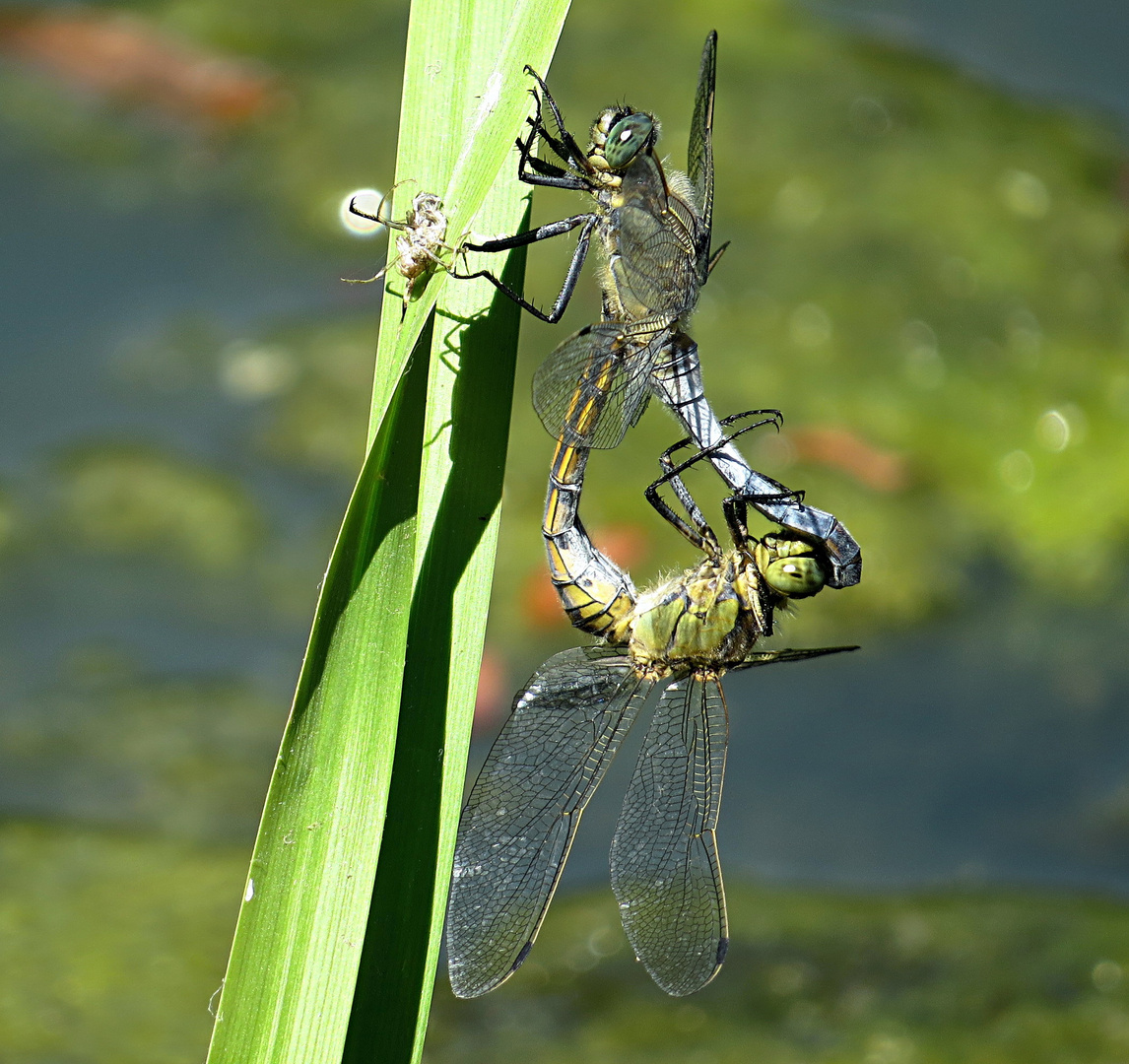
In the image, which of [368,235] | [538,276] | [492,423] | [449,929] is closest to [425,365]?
[492,423]

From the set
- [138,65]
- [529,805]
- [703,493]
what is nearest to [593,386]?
[529,805]

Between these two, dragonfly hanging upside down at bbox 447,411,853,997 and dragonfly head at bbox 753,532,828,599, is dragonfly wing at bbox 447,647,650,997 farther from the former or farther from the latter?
dragonfly head at bbox 753,532,828,599

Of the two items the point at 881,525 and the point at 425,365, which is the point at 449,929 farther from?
the point at 881,525

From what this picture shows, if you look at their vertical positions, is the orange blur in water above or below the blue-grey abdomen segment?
above

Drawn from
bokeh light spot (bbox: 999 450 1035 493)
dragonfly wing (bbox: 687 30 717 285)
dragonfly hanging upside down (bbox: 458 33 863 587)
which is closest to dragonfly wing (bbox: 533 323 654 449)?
dragonfly hanging upside down (bbox: 458 33 863 587)

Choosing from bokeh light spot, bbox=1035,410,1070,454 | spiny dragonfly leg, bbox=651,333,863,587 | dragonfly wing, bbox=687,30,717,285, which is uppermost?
bokeh light spot, bbox=1035,410,1070,454

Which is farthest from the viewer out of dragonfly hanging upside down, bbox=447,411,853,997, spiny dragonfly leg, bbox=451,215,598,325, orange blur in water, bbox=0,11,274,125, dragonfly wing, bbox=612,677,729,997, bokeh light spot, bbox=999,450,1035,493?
orange blur in water, bbox=0,11,274,125
